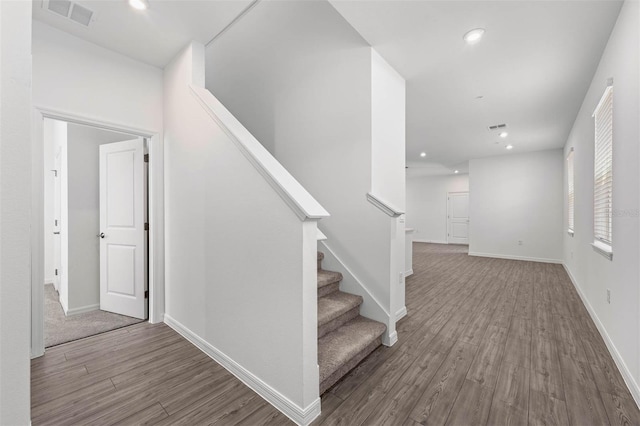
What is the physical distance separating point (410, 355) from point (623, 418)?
1.22 metres

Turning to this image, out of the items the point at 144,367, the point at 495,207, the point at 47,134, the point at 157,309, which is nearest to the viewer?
the point at 144,367

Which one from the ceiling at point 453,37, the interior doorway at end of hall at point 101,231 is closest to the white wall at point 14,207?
the ceiling at point 453,37

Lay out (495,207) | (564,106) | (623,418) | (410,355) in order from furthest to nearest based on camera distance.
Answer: (495,207) → (564,106) → (410,355) → (623,418)

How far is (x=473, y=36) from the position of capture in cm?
238

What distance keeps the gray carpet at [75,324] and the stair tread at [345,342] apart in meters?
2.22

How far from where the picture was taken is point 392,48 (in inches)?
101

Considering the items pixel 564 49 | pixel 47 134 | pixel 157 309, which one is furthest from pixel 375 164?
pixel 47 134

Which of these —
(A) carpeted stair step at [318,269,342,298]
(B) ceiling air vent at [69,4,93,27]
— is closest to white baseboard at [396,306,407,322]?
(A) carpeted stair step at [318,269,342,298]

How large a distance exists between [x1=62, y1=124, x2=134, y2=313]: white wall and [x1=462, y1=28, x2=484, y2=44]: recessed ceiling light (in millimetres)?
4219

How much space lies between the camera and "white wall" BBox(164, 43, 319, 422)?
156 centimetres

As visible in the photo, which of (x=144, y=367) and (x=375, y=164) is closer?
(x=144, y=367)

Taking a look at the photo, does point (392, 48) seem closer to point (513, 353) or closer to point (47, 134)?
point (513, 353)

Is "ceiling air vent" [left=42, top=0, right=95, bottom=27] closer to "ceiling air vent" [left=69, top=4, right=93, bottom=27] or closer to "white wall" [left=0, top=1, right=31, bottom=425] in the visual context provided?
"ceiling air vent" [left=69, top=4, right=93, bottom=27]

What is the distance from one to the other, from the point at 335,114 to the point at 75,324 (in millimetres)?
3503
